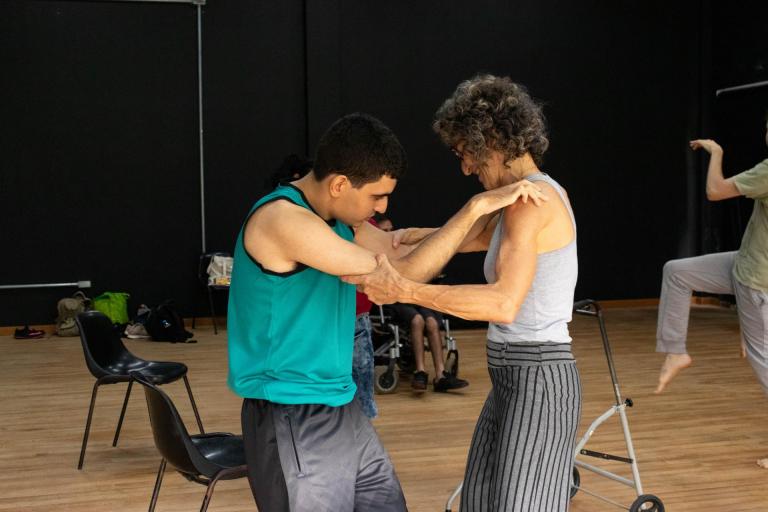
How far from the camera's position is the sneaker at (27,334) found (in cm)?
857

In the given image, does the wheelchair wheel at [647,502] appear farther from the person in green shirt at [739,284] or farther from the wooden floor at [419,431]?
the person in green shirt at [739,284]

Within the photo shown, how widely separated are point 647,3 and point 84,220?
6763 mm

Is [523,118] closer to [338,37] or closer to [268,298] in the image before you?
[268,298]

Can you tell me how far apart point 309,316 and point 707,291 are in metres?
2.72

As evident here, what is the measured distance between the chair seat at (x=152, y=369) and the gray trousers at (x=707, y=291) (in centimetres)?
235


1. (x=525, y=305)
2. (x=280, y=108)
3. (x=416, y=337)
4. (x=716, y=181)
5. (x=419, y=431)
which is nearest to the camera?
(x=525, y=305)

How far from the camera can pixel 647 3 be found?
10.5 metres

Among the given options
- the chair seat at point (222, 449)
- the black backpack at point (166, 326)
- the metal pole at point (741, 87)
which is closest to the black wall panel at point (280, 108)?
the metal pole at point (741, 87)

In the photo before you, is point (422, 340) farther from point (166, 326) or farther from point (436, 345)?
point (166, 326)

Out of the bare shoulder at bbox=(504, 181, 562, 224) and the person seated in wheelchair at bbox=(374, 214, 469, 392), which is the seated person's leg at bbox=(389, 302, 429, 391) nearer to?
the person seated in wheelchair at bbox=(374, 214, 469, 392)

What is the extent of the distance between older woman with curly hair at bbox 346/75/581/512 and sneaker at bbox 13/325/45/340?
7.25 metres

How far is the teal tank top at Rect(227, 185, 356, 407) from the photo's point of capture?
2.04 meters

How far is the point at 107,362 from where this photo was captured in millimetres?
4602

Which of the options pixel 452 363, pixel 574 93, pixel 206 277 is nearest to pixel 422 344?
pixel 452 363
